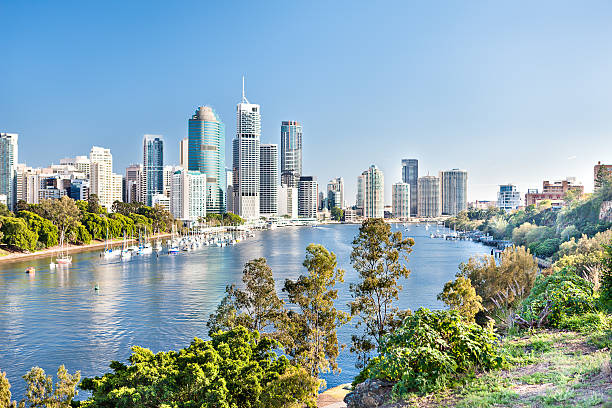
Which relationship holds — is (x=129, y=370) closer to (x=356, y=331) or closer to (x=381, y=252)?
(x=381, y=252)

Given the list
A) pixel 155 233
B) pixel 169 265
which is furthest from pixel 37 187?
pixel 169 265

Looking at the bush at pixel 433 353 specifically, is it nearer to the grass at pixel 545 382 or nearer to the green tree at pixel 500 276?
the grass at pixel 545 382

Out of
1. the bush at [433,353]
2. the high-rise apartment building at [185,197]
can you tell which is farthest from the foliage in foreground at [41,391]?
the high-rise apartment building at [185,197]

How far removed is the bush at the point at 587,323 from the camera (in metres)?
9.92

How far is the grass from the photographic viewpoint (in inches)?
264

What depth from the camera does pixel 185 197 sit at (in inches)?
6964

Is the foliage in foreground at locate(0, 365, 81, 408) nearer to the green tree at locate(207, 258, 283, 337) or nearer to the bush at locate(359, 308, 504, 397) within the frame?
the green tree at locate(207, 258, 283, 337)

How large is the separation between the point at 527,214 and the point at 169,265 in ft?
280

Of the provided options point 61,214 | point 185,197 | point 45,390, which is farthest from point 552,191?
point 45,390

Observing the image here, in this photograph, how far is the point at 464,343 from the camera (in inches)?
321

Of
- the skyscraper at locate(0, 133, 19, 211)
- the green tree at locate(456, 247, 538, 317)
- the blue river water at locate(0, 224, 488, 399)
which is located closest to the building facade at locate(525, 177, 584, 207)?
the blue river water at locate(0, 224, 488, 399)

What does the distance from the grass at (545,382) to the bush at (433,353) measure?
0.25 meters

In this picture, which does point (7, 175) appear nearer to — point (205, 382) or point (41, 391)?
point (41, 391)

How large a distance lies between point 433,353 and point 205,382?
5.76 meters
